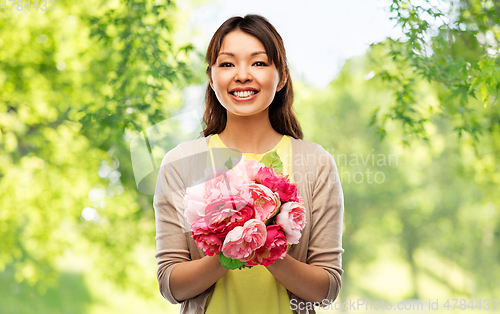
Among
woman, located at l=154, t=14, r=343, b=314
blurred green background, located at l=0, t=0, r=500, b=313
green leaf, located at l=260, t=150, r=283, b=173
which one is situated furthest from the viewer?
blurred green background, located at l=0, t=0, r=500, b=313

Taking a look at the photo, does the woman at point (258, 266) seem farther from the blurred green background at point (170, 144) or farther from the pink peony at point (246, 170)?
the blurred green background at point (170, 144)

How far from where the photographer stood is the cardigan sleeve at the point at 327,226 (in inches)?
51.6

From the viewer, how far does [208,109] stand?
5.03ft

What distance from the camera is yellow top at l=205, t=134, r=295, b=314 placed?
1306 mm

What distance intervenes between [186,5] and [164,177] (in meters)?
4.22

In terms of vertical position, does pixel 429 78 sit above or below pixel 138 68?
below

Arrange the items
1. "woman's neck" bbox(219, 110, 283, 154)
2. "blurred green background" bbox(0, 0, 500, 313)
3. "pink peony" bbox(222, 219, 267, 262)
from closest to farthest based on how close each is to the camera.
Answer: "pink peony" bbox(222, 219, 267, 262), "woman's neck" bbox(219, 110, 283, 154), "blurred green background" bbox(0, 0, 500, 313)

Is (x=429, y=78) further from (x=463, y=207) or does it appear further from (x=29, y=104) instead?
(x=463, y=207)

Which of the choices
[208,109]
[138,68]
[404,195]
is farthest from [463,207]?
[208,109]

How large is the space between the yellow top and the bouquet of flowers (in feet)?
0.93

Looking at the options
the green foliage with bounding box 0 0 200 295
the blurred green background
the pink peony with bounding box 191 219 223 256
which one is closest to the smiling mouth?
the pink peony with bounding box 191 219 223 256

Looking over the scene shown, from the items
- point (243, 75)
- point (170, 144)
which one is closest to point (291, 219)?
point (243, 75)

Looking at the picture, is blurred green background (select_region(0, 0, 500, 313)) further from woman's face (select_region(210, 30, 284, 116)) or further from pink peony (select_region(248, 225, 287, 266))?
pink peony (select_region(248, 225, 287, 266))

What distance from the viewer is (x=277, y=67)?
1350mm
